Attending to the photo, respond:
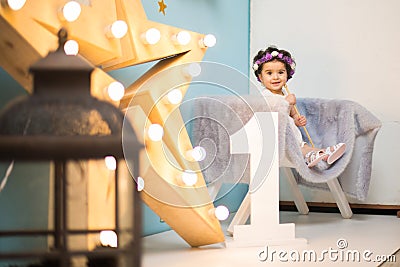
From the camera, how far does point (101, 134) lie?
344mm

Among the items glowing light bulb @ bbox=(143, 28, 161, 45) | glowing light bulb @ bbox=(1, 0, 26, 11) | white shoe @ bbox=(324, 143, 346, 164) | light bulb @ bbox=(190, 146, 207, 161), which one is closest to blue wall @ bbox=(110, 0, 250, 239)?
white shoe @ bbox=(324, 143, 346, 164)

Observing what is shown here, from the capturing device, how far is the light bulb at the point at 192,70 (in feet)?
2.36

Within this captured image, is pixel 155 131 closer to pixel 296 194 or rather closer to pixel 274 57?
pixel 274 57

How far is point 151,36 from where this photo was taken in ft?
3.31

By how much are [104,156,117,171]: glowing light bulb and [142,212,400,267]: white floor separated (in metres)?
0.76

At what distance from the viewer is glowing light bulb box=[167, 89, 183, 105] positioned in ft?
2.26

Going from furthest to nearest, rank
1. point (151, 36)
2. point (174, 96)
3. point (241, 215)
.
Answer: point (241, 215) → point (151, 36) → point (174, 96)

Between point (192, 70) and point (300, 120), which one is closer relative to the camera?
point (192, 70)

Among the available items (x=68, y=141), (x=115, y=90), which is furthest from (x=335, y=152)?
(x=68, y=141)

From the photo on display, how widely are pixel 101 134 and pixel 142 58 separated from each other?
0.71m

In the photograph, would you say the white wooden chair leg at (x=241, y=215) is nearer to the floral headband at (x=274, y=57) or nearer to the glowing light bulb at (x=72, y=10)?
the floral headband at (x=274, y=57)

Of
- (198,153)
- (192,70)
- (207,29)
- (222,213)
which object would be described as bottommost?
(222,213)

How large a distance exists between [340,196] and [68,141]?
77.5 inches

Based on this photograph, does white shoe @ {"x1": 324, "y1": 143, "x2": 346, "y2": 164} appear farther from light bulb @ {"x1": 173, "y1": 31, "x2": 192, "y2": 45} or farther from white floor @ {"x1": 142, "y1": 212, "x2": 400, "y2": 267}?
light bulb @ {"x1": 173, "y1": 31, "x2": 192, "y2": 45}
